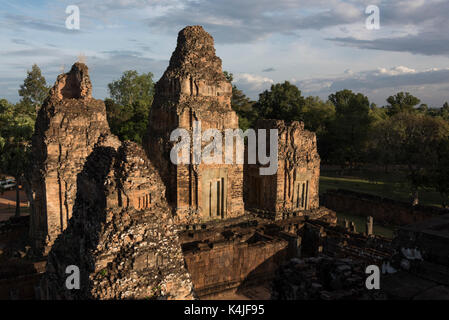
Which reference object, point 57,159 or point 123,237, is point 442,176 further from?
point 57,159

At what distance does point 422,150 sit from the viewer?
26938 millimetres

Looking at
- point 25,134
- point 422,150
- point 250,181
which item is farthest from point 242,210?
point 422,150

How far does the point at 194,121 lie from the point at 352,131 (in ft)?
98.6

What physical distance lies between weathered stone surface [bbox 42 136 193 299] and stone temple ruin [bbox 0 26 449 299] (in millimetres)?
21

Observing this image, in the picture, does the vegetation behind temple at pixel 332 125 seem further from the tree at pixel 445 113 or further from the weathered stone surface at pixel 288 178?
the weathered stone surface at pixel 288 178

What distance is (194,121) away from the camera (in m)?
16.4

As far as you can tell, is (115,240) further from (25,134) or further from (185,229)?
(25,134)

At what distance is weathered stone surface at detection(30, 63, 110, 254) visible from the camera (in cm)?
1496

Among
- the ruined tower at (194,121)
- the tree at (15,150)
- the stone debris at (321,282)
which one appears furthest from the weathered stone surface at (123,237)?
the tree at (15,150)

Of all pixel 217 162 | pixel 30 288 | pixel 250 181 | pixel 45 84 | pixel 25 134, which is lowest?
pixel 30 288

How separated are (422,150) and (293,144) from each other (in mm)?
13523

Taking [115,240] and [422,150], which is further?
[422,150]

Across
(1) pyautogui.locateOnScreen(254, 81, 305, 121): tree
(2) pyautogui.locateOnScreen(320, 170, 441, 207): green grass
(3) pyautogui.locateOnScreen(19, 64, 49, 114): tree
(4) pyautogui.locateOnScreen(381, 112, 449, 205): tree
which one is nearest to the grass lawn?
(2) pyautogui.locateOnScreen(320, 170, 441, 207): green grass
